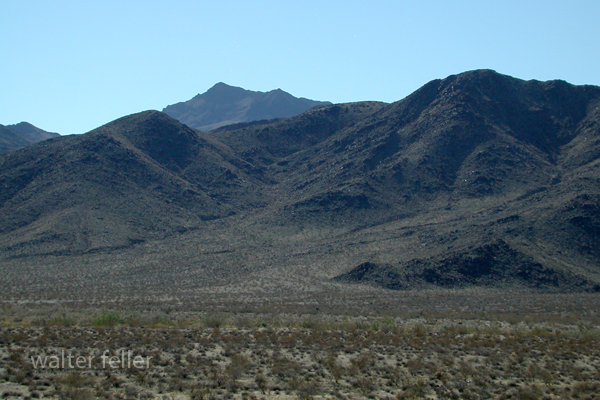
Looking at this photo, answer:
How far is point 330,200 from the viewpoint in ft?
265

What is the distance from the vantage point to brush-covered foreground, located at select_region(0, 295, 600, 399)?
14148 millimetres

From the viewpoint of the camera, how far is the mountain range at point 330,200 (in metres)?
50.9

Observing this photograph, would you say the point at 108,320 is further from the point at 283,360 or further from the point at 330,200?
the point at 330,200

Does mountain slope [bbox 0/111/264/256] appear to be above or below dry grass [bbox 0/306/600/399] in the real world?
above

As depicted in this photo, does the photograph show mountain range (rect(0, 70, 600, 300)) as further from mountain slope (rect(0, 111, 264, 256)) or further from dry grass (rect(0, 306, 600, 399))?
dry grass (rect(0, 306, 600, 399))

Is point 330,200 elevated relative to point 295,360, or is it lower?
elevated

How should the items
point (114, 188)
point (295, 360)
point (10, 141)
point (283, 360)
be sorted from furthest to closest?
point (10, 141) → point (114, 188) → point (295, 360) → point (283, 360)

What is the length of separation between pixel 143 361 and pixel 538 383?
1283cm

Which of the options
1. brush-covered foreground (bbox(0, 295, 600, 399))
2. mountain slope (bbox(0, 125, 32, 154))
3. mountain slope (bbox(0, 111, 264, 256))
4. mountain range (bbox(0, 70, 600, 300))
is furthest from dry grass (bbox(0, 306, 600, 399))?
mountain slope (bbox(0, 125, 32, 154))

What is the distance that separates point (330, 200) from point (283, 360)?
2503 inches

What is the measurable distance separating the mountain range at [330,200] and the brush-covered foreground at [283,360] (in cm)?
2135

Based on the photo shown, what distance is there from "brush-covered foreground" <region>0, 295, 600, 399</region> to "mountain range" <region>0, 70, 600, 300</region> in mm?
21352

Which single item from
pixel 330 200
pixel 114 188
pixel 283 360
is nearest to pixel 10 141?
pixel 114 188

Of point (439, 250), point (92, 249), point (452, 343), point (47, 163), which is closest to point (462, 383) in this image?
point (452, 343)
